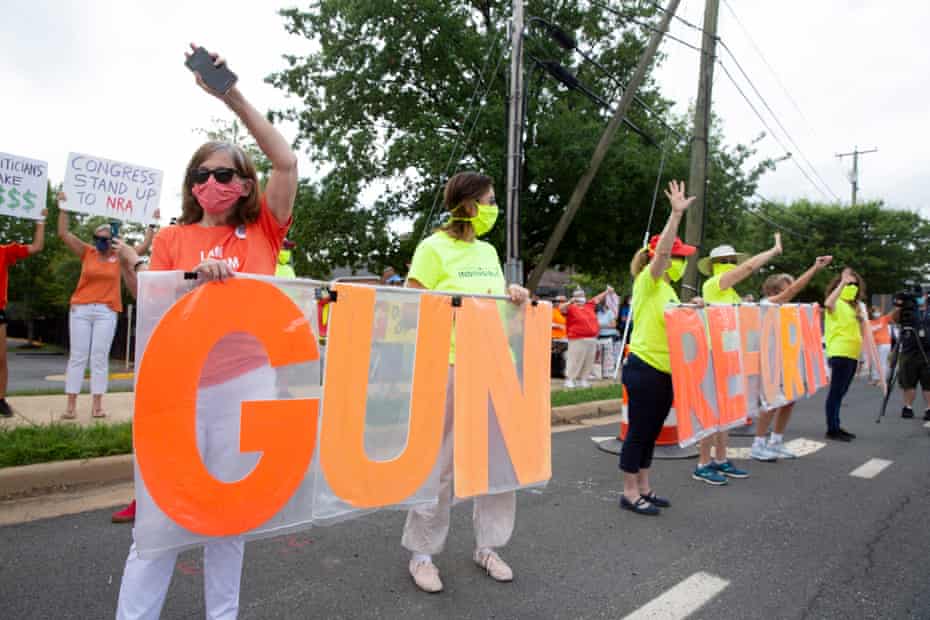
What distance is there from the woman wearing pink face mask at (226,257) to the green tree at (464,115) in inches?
480

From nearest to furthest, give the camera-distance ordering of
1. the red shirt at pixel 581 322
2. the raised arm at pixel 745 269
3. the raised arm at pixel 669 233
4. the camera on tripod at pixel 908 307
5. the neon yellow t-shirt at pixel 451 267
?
the neon yellow t-shirt at pixel 451 267, the raised arm at pixel 669 233, the raised arm at pixel 745 269, the camera on tripod at pixel 908 307, the red shirt at pixel 581 322

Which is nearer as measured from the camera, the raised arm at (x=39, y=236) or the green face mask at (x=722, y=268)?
the green face mask at (x=722, y=268)

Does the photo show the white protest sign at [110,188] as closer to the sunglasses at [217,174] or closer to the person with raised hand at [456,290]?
the person with raised hand at [456,290]

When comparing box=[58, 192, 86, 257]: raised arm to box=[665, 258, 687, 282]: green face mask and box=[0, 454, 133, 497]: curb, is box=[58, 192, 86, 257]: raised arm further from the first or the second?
box=[665, 258, 687, 282]: green face mask

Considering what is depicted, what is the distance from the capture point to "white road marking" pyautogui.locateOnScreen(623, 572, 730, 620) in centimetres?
278

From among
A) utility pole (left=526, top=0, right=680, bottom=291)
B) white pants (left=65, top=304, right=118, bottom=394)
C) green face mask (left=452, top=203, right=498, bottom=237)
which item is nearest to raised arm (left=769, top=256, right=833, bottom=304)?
green face mask (left=452, top=203, right=498, bottom=237)

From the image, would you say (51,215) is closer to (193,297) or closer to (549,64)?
(549,64)

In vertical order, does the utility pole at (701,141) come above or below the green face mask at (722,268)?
above

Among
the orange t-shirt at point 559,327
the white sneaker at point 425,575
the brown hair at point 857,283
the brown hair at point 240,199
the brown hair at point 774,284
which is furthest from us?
the orange t-shirt at point 559,327

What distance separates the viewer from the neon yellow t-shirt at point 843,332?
704 centimetres

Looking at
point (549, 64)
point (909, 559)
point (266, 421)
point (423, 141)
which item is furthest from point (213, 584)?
point (423, 141)

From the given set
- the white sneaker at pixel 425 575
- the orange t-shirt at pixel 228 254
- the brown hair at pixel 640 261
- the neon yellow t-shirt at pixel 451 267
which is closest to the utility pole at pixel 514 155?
the brown hair at pixel 640 261

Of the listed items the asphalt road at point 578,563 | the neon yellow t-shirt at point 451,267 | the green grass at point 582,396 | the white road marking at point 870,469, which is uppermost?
the neon yellow t-shirt at point 451,267

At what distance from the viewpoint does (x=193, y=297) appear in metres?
2.05
